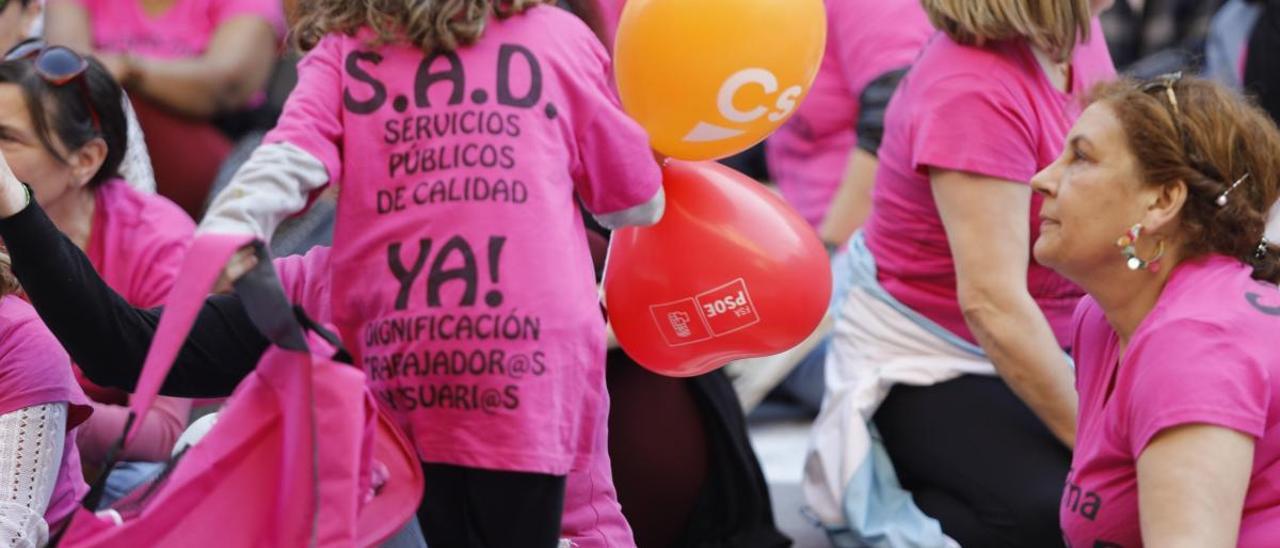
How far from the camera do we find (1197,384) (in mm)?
2150

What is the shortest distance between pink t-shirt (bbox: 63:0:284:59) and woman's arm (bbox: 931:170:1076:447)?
74.7 inches

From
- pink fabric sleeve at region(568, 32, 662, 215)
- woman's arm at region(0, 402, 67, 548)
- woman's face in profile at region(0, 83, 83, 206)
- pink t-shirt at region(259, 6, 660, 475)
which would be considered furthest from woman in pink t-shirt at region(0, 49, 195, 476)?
pink fabric sleeve at region(568, 32, 662, 215)

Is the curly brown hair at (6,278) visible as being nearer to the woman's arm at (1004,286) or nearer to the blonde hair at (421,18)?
the blonde hair at (421,18)

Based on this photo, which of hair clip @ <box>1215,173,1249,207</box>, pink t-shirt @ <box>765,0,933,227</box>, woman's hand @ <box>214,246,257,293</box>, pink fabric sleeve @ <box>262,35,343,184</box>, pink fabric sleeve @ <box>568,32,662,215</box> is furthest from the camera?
pink t-shirt @ <box>765,0,933,227</box>

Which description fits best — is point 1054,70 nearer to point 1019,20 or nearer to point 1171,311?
point 1019,20

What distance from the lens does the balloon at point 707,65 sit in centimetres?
236

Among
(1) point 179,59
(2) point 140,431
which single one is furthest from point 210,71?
(2) point 140,431

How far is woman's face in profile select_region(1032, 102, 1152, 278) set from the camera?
2395 millimetres

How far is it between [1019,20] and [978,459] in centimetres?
76

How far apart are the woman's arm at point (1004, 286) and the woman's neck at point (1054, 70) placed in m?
0.21

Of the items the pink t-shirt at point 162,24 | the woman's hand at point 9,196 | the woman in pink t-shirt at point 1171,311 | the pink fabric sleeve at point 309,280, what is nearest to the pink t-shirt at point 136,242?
A: the pink fabric sleeve at point 309,280

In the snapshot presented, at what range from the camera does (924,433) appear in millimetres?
3148

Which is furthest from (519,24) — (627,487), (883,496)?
(883,496)

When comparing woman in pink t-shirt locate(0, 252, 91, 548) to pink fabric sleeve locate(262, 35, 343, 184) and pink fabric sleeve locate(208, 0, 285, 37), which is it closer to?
pink fabric sleeve locate(262, 35, 343, 184)
